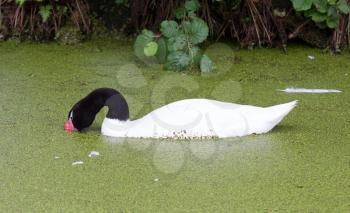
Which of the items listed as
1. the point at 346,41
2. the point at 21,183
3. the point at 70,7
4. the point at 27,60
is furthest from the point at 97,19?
the point at 21,183

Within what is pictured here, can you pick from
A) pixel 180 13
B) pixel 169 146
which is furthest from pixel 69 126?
pixel 180 13

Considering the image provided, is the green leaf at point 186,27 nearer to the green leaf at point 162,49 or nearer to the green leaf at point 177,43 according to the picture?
the green leaf at point 177,43

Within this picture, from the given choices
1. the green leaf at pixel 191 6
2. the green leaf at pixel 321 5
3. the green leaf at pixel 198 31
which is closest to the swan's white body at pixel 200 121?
the green leaf at pixel 198 31

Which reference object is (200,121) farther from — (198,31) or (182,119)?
(198,31)

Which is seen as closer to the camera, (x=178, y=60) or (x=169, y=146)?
(x=169, y=146)

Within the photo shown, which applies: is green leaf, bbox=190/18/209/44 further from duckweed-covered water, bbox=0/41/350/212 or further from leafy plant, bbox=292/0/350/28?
leafy plant, bbox=292/0/350/28

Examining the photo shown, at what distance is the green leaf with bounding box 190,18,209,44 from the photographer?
17.2 ft

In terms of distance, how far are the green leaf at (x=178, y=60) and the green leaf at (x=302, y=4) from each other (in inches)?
33.0

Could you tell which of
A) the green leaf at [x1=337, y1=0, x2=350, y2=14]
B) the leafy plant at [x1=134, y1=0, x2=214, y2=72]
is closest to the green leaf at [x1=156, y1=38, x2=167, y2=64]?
the leafy plant at [x1=134, y1=0, x2=214, y2=72]

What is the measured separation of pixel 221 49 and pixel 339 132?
5.70ft

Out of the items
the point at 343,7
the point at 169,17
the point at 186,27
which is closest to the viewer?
the point at 186,27

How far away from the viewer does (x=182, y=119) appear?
3957 mm

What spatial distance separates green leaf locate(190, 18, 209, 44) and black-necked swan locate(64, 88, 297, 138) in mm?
1232

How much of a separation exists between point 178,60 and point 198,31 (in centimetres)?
23
